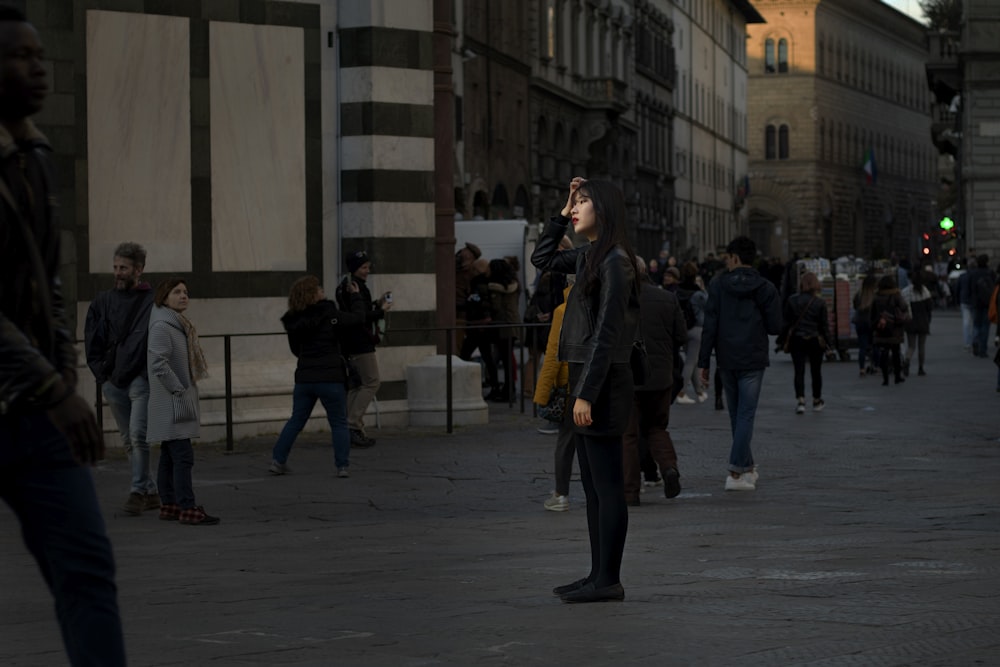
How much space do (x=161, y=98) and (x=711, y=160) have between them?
85.7 meters

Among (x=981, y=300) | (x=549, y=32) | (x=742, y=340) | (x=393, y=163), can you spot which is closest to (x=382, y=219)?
(x=393, y=163)

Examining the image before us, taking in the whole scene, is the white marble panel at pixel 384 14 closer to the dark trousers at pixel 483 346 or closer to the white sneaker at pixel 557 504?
the dark trousers at pixel 483 346

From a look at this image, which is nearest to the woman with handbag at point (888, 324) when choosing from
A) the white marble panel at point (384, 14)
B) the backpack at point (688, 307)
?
the backpack at point (688, 307)

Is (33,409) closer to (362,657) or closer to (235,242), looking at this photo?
(362,657)

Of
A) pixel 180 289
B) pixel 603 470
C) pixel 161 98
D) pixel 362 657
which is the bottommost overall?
pixel 362 657

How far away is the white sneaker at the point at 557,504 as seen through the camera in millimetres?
12266

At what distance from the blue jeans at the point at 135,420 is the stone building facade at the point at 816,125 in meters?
103

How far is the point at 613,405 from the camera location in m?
8.21

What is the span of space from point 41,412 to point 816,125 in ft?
389

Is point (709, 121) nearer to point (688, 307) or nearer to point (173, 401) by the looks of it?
point (688, 307)

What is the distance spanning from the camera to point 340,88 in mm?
18172

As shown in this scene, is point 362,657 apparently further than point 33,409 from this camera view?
Yes

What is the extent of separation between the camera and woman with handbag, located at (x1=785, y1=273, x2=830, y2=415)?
2197 cm

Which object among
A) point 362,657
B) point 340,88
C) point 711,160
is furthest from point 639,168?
point 362,657
